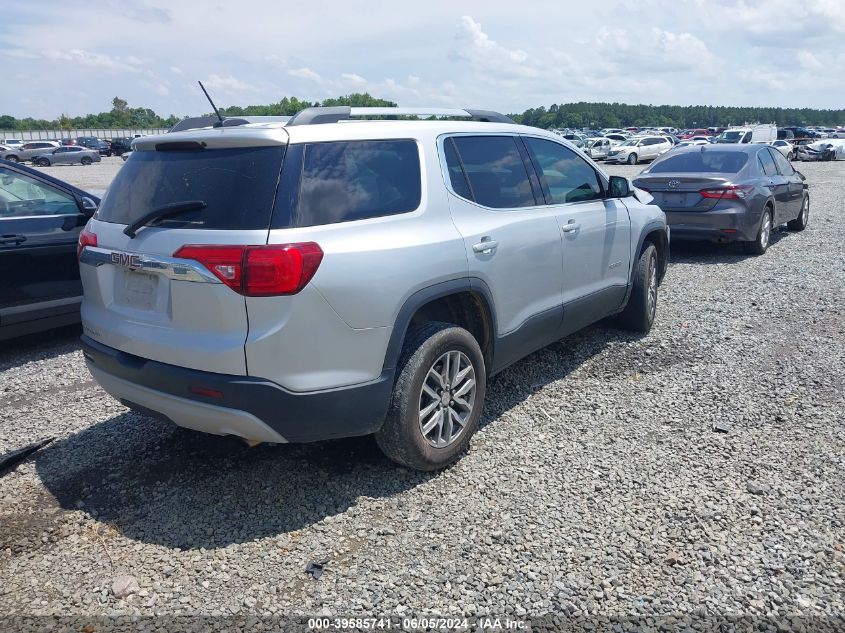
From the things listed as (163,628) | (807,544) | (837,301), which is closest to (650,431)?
(807,544)

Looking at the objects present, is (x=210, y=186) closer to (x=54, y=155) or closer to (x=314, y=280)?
(x=314, y=280)

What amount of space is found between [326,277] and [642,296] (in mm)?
3722

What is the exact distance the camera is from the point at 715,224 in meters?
9.43

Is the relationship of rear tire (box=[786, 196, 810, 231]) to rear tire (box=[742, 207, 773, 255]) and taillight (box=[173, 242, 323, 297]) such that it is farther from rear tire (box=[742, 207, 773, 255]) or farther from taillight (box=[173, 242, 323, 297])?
taillight (box=[173, 242, 323, 297])

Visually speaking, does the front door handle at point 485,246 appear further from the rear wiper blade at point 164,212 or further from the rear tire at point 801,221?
the rear tire at point 801,221

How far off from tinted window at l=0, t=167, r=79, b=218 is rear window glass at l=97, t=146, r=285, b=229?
2.83m

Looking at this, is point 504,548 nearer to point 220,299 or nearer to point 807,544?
point 807,544

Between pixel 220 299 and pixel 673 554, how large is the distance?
7.55 ft

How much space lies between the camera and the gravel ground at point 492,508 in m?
2.88

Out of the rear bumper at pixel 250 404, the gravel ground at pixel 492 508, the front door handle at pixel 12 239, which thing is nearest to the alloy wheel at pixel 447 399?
the gravel ground at pixel 492 508

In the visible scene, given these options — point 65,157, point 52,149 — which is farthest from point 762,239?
point 52,149

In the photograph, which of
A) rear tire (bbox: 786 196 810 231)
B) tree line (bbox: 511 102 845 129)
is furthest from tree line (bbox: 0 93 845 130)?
rear tire (bbox: 786 196 810 231)

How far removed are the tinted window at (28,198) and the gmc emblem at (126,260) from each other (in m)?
2.97

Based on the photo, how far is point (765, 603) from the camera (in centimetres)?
279
